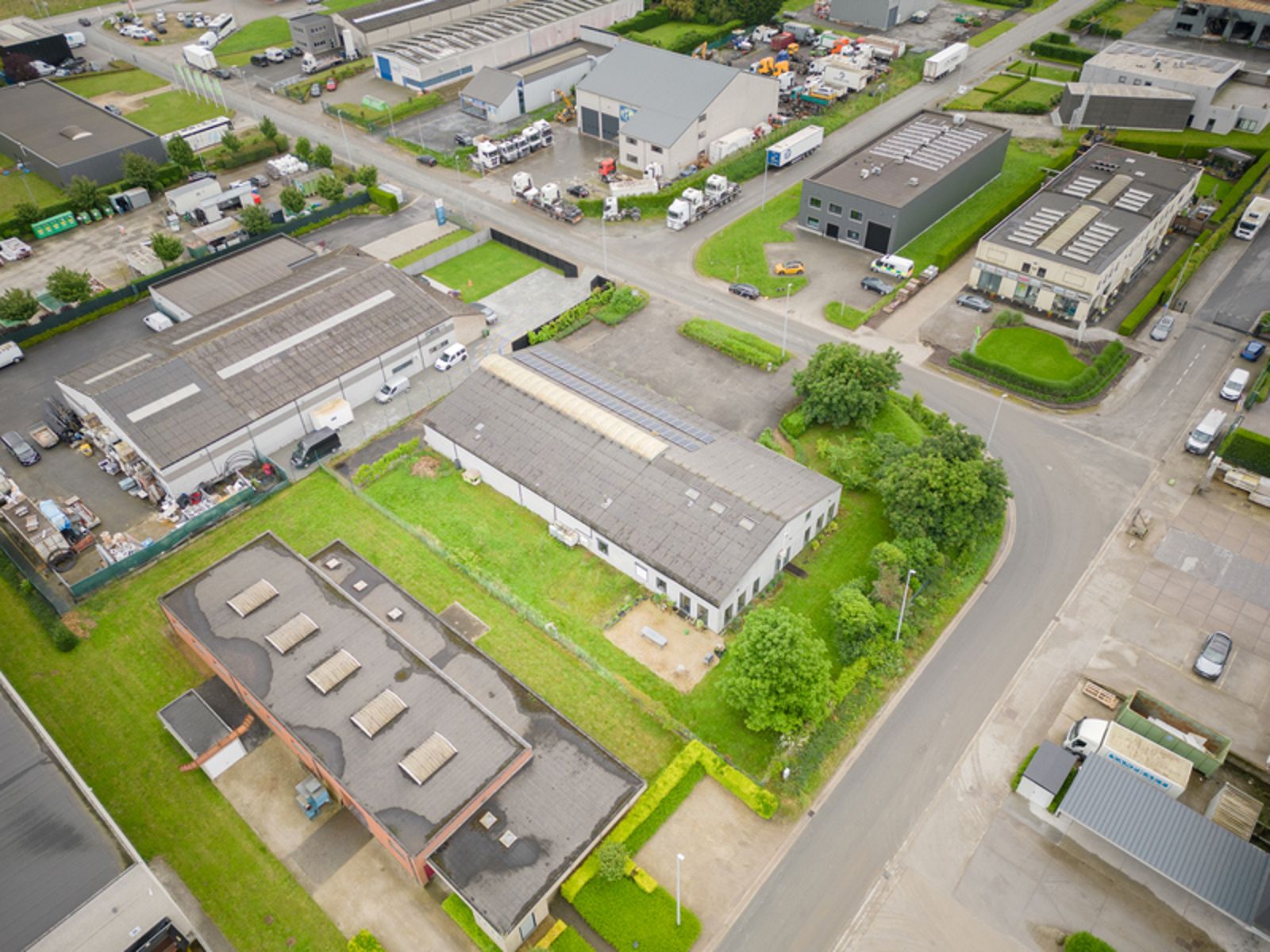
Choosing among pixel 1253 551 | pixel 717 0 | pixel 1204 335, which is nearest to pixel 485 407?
pixel 1253 551

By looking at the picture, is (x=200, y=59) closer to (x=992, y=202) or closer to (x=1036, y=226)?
(x=992, y=202)

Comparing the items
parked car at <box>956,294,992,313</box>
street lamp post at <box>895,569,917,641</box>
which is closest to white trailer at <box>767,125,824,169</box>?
parked car at <box>956,294,992,313</box>

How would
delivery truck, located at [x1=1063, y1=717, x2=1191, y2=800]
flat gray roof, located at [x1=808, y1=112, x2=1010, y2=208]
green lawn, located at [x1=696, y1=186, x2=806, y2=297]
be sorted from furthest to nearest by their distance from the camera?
1. flat gray roof, located at [x1=808, y1=112, x2=1010, y2=208]
2. green lawn, located at [x1=696, y1=186, x2=806, y2=297]
3. delivery truck, located at [x1=1063, y1=717, x2=1191, y2=800]

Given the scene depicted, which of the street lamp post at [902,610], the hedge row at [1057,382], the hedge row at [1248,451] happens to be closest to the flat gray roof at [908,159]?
the hedge row at [1057,382]

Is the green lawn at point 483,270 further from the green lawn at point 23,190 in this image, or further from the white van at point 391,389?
the green lawn at point 23,190

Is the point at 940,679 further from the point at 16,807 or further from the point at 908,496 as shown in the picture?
the point at 16,807

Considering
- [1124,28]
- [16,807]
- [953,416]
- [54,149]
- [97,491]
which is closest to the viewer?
[16,807]

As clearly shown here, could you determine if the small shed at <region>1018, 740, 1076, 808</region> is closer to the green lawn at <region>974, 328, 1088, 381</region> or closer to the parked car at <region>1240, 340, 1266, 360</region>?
the green lawn at <region>974, 328, 1088, 381</region>
